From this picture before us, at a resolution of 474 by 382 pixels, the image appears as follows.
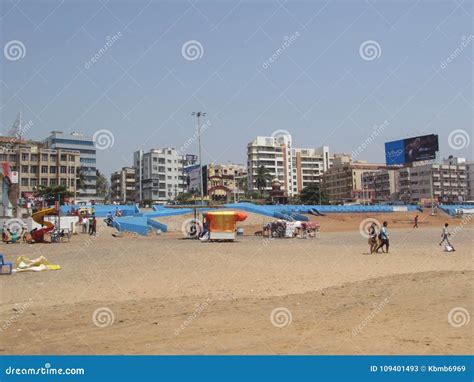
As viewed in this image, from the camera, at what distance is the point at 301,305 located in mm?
9938

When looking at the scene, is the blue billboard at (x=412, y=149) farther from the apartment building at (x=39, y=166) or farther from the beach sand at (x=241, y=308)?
the beach sand at (x=241, y=308)

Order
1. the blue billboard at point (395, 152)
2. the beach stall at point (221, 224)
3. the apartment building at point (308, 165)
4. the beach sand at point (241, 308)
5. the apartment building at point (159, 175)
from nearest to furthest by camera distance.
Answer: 1. the beach sand at point (241, 308)
2. the beach stall at point (221, 224)
3. the blue billboard at point (395, 152)
4. the apartment building at point (159, 175)
5. the apartment building at point (308, 165)

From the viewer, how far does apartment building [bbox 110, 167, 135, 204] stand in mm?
141238

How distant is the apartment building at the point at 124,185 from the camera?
14124 centimetres

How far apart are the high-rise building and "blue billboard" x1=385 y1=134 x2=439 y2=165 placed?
6889cm

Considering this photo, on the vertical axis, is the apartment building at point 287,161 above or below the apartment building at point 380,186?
above

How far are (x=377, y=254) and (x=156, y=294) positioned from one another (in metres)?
12.6

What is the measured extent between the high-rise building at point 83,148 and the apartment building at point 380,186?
73688 mm

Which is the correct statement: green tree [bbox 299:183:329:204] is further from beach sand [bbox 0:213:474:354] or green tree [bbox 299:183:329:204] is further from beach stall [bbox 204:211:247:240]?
beach sand [bbox 0:213:474:354]

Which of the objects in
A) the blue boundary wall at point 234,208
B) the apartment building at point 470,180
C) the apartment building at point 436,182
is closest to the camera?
the blue boundary wall at point 234,208

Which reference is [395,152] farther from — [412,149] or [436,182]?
[436,182]

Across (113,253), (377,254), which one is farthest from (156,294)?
(377,254)

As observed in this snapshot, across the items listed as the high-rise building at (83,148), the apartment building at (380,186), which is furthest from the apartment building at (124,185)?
the apartment building at (380,186)
